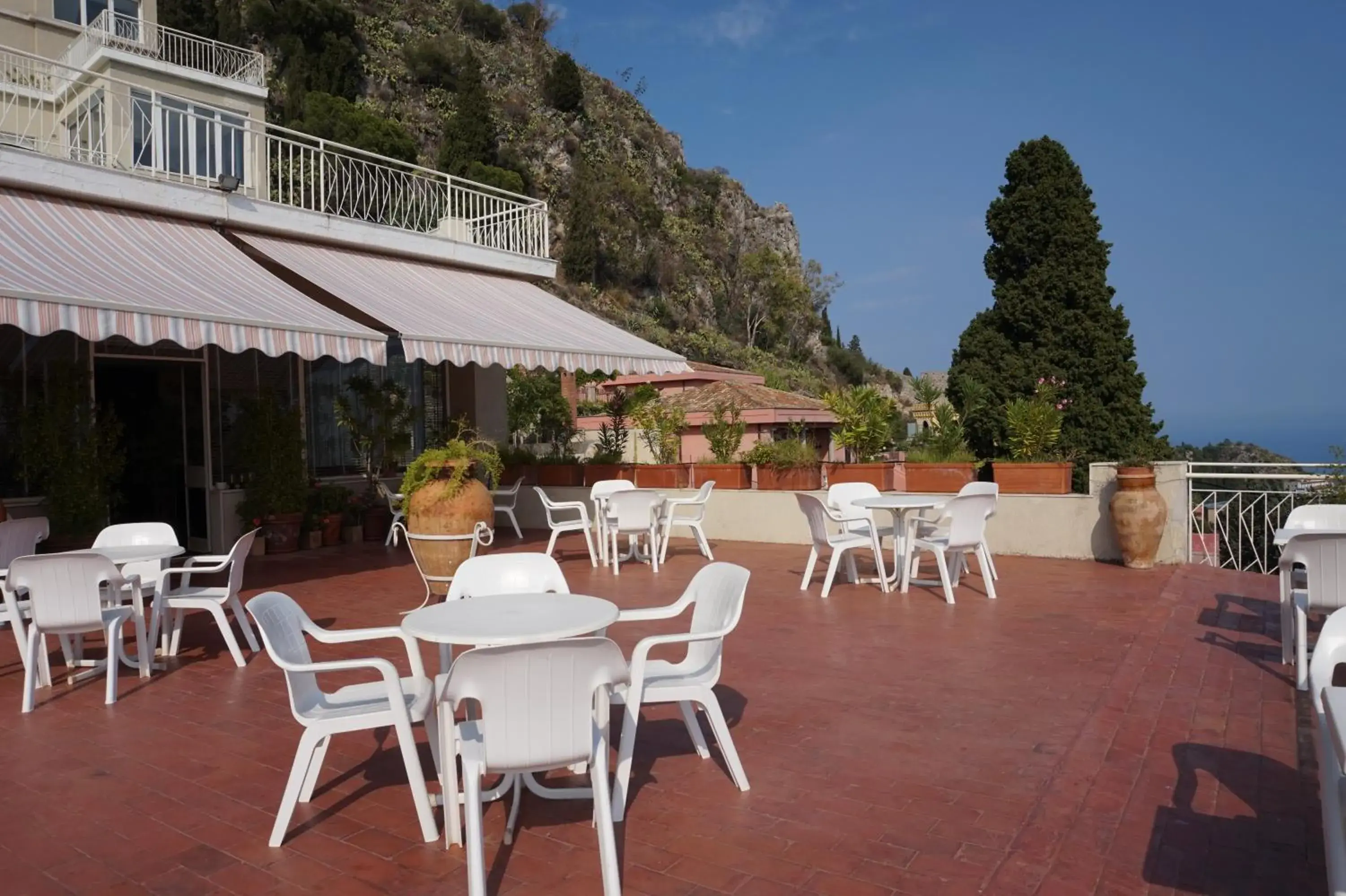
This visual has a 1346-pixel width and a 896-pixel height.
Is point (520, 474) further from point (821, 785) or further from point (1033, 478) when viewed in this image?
point (821, 785)

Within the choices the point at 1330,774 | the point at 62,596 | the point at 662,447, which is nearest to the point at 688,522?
the point at 662,447

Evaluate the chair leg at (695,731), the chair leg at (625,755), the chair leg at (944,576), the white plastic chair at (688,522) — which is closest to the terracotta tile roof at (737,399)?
the white plastic chair at (688,522)

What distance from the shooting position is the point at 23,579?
206 inches

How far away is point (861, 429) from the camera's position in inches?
447

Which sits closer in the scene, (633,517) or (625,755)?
(625,755)

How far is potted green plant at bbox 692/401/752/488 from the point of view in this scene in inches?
486

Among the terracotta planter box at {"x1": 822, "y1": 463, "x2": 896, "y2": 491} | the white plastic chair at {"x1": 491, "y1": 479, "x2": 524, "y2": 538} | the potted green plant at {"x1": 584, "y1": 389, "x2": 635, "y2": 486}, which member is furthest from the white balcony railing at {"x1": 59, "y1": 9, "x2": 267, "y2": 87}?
the terracotta planter box at {"x1": 822, "y1": 463, "x2": 896, "y2": 491}

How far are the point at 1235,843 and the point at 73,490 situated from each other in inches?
410

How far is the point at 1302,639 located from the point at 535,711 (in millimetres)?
4630

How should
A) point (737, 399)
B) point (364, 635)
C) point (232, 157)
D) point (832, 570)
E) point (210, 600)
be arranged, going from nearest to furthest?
point (364, 635), point (210, 600), point (832, 570), point (232, 157), point (737, 399)

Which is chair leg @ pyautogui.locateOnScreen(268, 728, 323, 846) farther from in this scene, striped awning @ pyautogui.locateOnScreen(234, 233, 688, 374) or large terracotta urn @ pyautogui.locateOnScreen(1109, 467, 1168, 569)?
large terracotta urn @ pyautogui.locateOnScreen(1109, 467, 1168, 569)

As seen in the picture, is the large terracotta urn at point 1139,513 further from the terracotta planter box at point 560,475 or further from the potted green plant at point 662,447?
the terracotta planter box at point 560,475

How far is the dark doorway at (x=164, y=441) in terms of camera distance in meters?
11.6

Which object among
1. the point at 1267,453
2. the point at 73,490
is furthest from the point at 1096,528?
the point at 73,490
